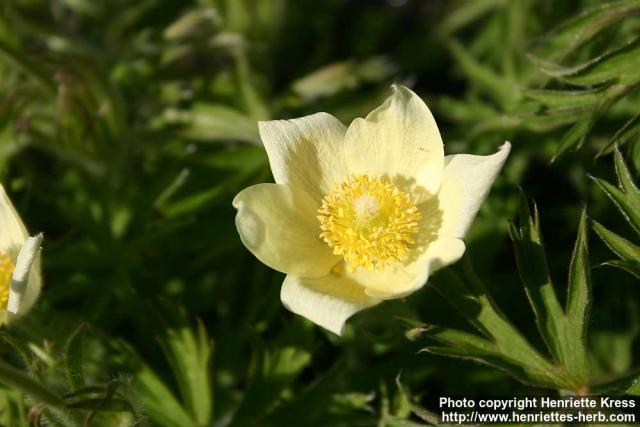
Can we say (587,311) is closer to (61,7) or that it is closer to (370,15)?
(370,15)

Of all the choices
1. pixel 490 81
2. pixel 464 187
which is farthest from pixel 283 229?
pixel 490 81

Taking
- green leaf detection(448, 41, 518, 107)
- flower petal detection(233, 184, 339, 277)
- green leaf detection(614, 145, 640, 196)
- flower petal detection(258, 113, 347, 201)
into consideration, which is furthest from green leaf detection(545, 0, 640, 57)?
flower petal detection(233, 184, 339, 277)

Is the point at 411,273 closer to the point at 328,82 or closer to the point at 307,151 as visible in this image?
the point at 307,151

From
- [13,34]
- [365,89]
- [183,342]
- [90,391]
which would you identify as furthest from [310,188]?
[365,89]

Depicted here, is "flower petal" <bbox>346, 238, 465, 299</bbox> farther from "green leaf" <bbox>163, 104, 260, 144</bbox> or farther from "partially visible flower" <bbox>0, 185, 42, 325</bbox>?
"green leaf" <bbox>163, 104, 260, 144</bbox>

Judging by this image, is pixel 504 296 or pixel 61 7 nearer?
pixel 504 296

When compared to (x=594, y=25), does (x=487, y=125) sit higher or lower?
lower

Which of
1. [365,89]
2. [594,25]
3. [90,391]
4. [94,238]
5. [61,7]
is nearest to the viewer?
[90,391]
